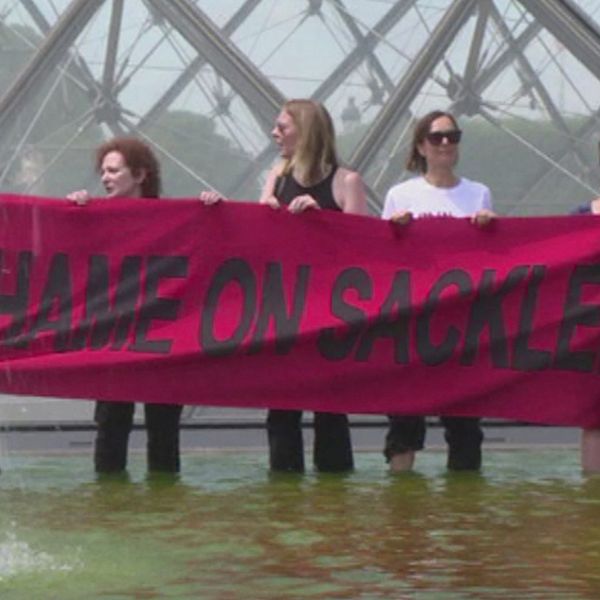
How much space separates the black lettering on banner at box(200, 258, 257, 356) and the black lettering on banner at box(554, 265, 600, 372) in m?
1.19

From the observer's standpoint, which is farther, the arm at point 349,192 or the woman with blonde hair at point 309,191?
the arm at point 349,192

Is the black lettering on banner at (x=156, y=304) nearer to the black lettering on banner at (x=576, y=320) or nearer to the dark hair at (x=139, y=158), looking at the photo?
the dark hair at (x=139, y=158)

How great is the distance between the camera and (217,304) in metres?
11.2

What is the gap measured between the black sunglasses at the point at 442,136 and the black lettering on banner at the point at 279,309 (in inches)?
26.9

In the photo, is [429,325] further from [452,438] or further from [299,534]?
[299,534]

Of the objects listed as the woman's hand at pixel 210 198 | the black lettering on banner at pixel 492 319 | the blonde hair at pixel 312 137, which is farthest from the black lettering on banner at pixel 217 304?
the black lettering on banner at pixel 492 319

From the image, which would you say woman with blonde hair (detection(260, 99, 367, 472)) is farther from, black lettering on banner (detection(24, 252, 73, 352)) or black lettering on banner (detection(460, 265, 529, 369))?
black lettering on banner (detection(24, 252, 73, 352))

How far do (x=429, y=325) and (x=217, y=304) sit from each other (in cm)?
82

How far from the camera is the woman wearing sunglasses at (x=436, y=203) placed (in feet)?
36.8

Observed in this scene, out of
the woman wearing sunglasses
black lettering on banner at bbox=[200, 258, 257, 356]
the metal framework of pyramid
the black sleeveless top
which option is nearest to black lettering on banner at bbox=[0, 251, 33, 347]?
black lettering on banner at bbox=[200, 258, 257, 356]

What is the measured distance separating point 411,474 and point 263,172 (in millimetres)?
4825

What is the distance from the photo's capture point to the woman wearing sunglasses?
1122 centimetres

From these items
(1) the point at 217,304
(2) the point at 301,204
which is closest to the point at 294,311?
(1) the point at 217,304

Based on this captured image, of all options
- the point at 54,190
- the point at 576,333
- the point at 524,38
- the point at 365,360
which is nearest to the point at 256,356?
the point at 365,360
